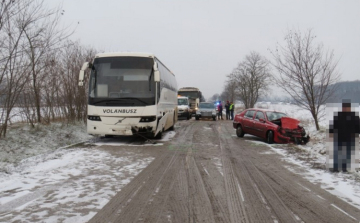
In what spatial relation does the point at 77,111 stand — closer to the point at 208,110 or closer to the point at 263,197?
the point at 263,197

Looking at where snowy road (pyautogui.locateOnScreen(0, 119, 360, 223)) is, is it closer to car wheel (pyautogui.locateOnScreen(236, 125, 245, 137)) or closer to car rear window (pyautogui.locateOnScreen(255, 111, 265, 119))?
car rear window (pyautogui.locateOnScreen(255, 111, 265, 119))

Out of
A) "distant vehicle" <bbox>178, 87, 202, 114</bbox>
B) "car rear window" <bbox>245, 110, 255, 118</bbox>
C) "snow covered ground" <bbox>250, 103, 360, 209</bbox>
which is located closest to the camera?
"snow covered ground" <bbox>250, 103, 360, 209</bbox>

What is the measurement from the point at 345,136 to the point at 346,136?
0.02 metres

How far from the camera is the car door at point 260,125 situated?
12445 mm

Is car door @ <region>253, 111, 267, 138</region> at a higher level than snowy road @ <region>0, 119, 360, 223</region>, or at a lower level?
higher

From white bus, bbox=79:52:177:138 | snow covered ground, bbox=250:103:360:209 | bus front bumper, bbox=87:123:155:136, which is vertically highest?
white bus, bbox=79:52:177:138

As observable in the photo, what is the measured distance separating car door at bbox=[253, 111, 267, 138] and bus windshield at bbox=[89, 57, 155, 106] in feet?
17.5

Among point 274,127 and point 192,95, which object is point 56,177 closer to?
point 274,127

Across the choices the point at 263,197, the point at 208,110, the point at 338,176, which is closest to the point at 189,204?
the point at 263,197

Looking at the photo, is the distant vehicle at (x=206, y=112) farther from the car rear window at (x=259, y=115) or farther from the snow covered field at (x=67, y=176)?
the snow covered field at (x=67, y=176)

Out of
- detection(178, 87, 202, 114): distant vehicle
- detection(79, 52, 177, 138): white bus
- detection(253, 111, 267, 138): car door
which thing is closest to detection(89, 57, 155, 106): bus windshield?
detection(79, 52, 177, 138): white bus

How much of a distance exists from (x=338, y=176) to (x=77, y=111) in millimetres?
13693

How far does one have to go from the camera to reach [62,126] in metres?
13.0

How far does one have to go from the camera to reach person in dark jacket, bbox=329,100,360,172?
657 cm
